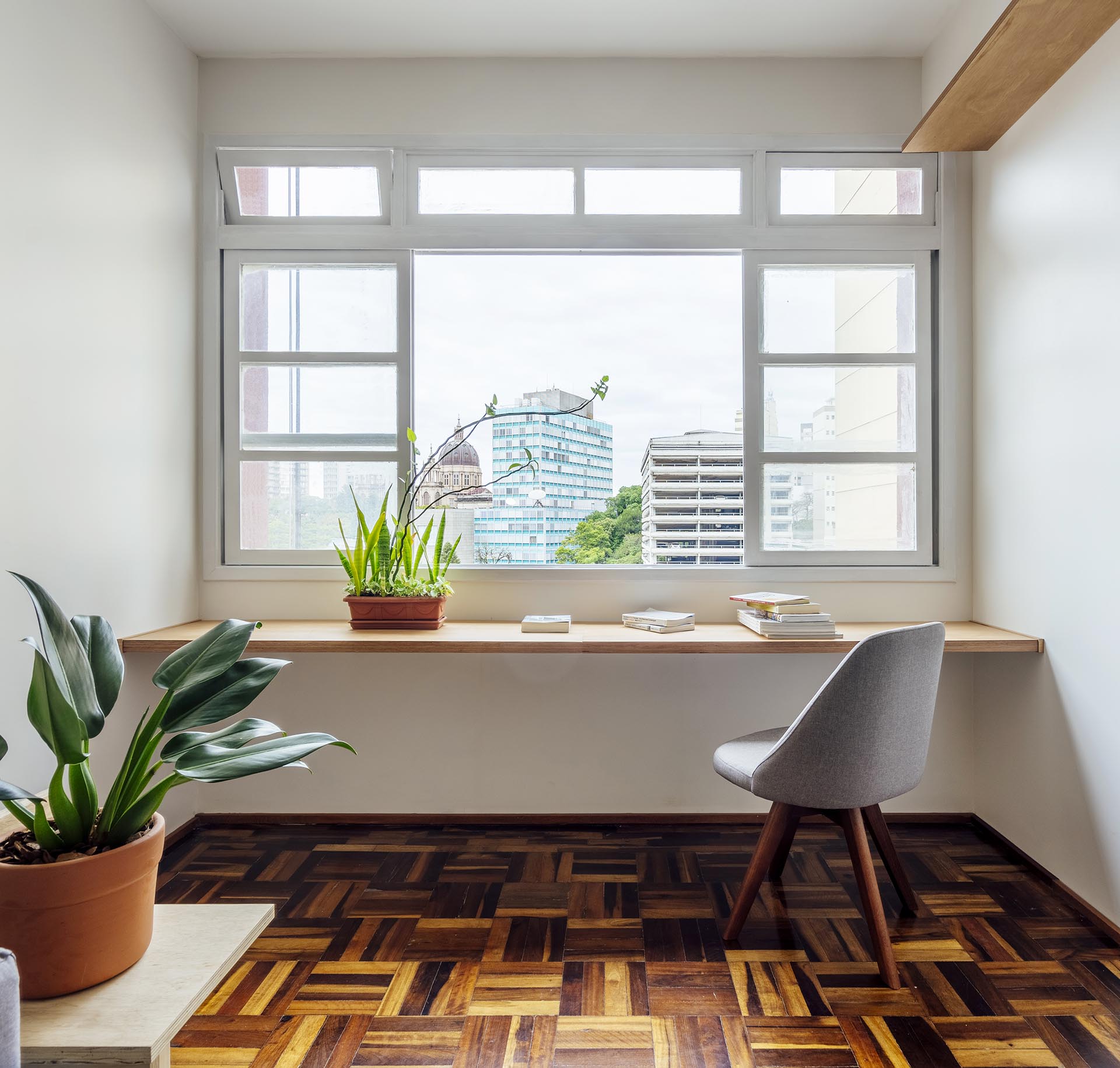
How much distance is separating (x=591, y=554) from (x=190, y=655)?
183cm

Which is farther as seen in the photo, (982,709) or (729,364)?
(729,364)

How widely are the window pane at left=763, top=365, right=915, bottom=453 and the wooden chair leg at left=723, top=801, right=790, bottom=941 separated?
1.40 m

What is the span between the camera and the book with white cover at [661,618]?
99.0 inches

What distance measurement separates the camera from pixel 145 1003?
0.97 meters

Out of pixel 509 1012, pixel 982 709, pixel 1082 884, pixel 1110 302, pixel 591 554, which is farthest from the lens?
pixel 591 554

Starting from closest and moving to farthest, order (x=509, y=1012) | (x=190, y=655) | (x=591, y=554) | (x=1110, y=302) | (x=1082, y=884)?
(x=190, y=655), (x=509, y=1012), (x=1110, y=302), (x=1082, y=884), (x=591, y=554)

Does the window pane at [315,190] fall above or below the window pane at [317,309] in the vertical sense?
above

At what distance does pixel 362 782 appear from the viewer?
2.80 meters

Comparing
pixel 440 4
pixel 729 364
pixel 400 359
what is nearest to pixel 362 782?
pixel 400 359

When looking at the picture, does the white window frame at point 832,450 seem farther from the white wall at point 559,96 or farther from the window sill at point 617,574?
the white wall at point 559,96

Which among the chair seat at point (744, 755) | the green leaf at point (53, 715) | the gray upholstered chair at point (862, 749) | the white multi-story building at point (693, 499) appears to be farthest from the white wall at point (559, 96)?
the green leaf at point (53, 715)

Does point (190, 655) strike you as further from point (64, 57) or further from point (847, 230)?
point (847, 230)

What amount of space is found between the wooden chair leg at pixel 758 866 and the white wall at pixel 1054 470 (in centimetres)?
89

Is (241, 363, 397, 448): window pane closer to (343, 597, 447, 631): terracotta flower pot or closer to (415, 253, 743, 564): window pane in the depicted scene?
(415, 253, 743, 564): window pane
